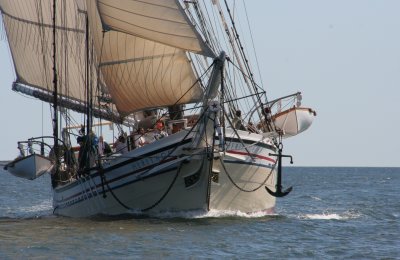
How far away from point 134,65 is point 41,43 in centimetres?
1179

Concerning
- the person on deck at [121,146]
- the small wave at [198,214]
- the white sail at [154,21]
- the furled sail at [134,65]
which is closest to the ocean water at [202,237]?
the small wave at [198,214]

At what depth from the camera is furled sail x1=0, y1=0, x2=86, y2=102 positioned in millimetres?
47500

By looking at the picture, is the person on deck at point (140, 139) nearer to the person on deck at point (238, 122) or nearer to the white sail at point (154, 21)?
the person on deck at point (238, 122)

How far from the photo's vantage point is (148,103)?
3697cm

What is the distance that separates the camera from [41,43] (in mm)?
47812

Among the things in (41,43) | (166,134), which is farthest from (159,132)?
(41,43)

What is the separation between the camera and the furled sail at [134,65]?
34.8 metres

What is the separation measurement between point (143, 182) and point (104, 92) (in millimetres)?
7139

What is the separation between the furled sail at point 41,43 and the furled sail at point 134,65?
9999mm

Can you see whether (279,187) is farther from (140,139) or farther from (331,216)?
(331,216)

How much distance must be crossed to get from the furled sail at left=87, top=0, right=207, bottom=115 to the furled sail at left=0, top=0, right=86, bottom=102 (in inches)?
394

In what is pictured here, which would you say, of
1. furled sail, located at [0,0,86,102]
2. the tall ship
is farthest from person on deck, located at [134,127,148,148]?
furled sail, located at [0,0,86,102]

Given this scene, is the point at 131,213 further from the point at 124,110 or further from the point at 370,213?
the point at 370,213

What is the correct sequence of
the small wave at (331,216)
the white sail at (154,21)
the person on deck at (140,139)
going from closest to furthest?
the white sail at (154,21)
the person on deck at (140,139)
the small wave at (331,216)
